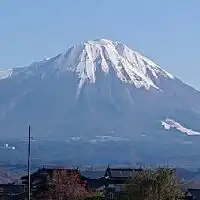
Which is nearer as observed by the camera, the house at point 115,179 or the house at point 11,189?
the house at point 115,179

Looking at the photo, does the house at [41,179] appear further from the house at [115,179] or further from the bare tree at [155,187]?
the bare tree at [155,187]

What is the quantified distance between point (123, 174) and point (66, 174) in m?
20.9

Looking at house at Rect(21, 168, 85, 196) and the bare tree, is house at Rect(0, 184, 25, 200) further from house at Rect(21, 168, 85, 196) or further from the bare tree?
the bare tree

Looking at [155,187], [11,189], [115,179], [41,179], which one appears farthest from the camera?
Result: [115,179]

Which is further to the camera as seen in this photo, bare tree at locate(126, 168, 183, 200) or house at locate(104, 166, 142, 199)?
house at locate(104, 166, 142, 199)

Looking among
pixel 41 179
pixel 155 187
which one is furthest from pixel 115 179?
pixel 155 187

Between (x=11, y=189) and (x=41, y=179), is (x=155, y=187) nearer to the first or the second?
(x=41, y=179)

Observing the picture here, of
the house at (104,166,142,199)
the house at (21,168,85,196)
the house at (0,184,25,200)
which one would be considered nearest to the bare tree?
the house at (21,168,85,196)

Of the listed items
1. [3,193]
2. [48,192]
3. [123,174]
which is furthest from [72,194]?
[123,174]

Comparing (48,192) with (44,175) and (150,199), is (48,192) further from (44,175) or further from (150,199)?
(150,199)

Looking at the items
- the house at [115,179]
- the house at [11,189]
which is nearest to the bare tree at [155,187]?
the house at [115,179]

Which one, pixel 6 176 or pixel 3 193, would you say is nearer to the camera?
pixel 3 193

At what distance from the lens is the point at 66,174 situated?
175 ft

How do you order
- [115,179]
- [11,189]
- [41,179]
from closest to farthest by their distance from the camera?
[41,179] < [11,189] < [115,179]
